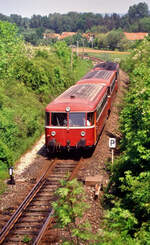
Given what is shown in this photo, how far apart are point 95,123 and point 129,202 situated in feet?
22.8

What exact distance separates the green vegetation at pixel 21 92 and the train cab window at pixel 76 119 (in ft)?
10.7

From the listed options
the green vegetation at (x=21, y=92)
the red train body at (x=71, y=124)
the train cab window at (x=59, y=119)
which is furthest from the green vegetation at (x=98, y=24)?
the train cab window at (x=59, y=119)

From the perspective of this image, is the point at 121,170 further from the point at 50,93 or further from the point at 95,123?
the point at 50,93

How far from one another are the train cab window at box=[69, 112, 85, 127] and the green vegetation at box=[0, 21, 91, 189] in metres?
3.27

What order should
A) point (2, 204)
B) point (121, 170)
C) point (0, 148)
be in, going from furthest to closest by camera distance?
point (0, 148) → point (2, 204) → point (121, 170)

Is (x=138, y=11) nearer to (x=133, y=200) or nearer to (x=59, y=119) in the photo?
(x=59, y=119)

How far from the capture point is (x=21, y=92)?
2477cm

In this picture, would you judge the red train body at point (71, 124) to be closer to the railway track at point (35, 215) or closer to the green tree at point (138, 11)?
the railway track at point (35, 215)

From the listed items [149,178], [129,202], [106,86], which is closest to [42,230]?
[129,202]

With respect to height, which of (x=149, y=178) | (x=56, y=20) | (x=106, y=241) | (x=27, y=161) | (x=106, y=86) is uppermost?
(x=56, y=20)

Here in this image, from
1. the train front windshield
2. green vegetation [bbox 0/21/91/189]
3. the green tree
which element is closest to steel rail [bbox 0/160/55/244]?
green vegetation [bbox 0/21/91/189]

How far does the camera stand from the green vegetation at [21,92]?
1808 cm

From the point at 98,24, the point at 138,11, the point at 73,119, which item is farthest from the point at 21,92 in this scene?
the point at 138,11

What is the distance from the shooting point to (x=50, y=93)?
29594 mm
